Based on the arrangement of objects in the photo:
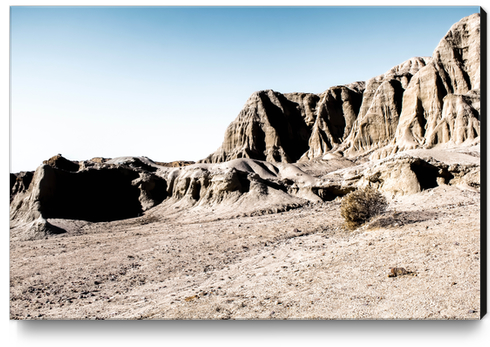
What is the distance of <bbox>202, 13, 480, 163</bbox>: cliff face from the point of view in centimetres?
4125

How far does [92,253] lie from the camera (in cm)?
1658

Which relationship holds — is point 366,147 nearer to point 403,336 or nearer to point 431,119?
point 431,119

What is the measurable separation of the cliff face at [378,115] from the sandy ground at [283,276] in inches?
766

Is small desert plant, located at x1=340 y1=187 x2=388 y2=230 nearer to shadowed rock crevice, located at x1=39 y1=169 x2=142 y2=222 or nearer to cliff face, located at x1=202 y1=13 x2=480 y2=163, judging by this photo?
cliff face, located at x1=202 y1=13 x2=480 y2=163

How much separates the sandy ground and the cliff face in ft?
63.8

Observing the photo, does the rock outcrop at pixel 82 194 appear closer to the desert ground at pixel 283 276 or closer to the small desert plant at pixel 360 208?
the desert ground at pixel 283 276

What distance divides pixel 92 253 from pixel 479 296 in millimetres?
15642

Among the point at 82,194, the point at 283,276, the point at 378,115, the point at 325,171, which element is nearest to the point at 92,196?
the point at 82,194

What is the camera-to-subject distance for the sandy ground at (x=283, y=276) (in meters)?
7.12

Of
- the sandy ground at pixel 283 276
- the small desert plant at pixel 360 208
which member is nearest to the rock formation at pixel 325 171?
the sandy ground at pixel 283 276

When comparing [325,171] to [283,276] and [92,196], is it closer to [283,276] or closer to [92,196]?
[92,196]

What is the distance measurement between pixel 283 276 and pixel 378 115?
59004 mm

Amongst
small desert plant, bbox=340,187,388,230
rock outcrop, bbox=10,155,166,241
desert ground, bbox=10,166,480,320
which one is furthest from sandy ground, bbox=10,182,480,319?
rock outcrop, bbox=10,155,166,241
